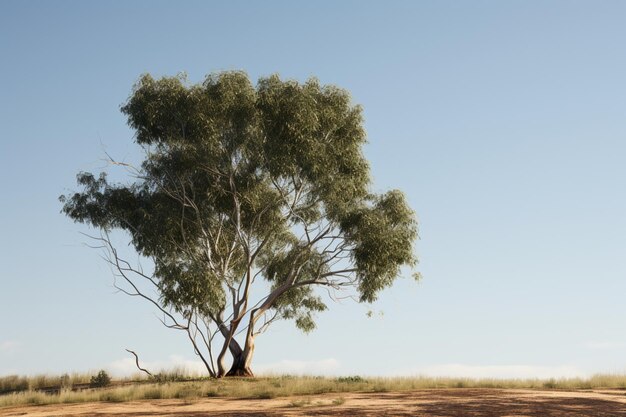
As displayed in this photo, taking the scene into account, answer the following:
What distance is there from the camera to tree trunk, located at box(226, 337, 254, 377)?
3291 centimetres

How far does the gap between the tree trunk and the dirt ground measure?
1124 cm

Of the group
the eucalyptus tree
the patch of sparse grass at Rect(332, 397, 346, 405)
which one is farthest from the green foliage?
the patch of sparse grass at Rect(332, 397, 346, 405)

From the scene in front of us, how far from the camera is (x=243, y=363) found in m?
33.1

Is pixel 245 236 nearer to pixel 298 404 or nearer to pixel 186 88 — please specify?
pixel 186 88

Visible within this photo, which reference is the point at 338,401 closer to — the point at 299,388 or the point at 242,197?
the point at 299,388

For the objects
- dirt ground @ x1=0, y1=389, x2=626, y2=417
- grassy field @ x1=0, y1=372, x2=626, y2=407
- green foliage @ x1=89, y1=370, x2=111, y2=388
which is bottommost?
dirt ground @ x1=0, y1=389, x2=626, y2=417

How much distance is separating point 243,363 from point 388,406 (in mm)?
16957

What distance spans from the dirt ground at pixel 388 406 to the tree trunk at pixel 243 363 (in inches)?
442

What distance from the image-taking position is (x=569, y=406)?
1680cm

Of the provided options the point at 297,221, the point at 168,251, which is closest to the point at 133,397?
the point at 168,251

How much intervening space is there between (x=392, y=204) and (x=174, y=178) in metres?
10.5

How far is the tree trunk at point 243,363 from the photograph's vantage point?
108ft

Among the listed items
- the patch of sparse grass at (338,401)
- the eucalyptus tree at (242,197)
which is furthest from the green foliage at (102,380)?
the patch of sparse grass at (338,401)

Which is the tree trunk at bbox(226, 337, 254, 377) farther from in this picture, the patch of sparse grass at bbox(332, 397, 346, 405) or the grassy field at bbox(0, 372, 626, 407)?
the patch of sparse grass at bbox(332, 397, 346, 405)
